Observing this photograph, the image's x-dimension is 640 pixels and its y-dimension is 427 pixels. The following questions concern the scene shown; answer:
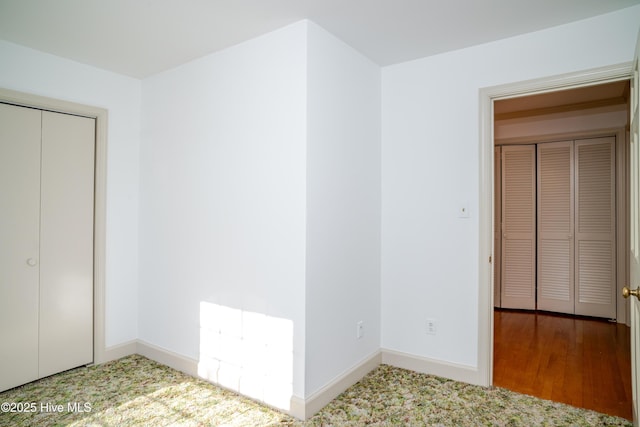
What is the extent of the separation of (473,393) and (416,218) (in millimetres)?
1270

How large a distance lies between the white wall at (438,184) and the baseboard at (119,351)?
2.15 meters

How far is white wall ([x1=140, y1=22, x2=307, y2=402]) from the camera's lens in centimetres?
244

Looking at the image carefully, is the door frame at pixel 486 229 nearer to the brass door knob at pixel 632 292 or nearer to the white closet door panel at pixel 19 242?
the brass door knob at pixel 632 292

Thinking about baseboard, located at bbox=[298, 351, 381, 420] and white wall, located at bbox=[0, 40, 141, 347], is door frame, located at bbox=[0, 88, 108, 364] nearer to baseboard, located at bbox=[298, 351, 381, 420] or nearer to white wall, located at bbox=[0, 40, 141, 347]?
white wall, located at bbox=[0, 40, 141, 347]

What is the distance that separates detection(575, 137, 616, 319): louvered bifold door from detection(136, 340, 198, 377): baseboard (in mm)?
4407

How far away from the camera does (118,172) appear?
3.34 m

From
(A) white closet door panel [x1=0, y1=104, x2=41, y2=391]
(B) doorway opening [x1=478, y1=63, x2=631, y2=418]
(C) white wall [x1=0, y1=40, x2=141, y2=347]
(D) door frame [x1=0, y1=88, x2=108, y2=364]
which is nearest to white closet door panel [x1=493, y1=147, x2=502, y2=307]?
(B) doorway opening [x1=478, y1=63, x2=631, y2=418]

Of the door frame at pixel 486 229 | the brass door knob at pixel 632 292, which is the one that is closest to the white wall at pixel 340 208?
the door frame at pixel 486 229

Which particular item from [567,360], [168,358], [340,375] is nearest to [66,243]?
[168,358]

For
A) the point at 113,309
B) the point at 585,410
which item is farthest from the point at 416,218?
the point at 113,309

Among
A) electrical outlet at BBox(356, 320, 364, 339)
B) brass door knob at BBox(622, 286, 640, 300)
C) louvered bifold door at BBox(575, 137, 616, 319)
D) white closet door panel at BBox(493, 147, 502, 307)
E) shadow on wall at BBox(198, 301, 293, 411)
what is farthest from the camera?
white closet door panel at BBox(493, 147, 502, 307)

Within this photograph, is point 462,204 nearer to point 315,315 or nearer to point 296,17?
point 315,315

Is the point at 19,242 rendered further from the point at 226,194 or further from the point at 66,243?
the point at 226,194

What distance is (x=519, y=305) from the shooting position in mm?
5055
